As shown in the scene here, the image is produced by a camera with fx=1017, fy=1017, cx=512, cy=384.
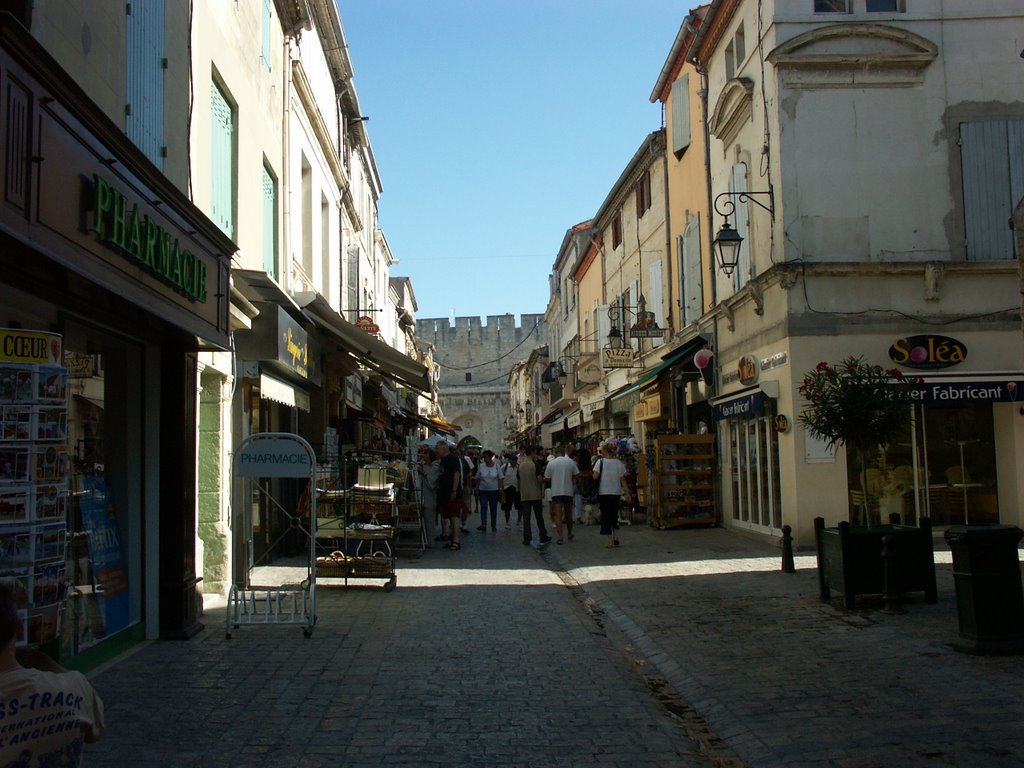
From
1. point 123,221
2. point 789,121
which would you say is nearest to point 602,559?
point 789,121

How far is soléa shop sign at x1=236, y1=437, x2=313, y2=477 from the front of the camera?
321 inches

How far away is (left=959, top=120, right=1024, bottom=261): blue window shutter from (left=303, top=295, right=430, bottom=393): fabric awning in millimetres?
8486

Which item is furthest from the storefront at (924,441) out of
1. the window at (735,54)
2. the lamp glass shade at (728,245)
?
the window at (735,54)

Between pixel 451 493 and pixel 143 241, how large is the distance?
10.3 m

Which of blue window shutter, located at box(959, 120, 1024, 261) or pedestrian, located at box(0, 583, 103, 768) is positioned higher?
blue window shutter, located at box(959, 120, 1024, 261)

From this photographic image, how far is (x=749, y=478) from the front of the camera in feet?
56.2

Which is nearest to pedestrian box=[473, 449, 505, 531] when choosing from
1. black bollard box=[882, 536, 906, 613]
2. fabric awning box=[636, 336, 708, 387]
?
fabric awning box=[636, 336, 708, 387]

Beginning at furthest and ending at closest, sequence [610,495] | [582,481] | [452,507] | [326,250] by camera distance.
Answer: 1. [582,481]
2. [326,250]
3. [452,507]
4. [610,495]

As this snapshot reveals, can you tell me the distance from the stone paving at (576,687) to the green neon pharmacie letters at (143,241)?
2687 millimetres

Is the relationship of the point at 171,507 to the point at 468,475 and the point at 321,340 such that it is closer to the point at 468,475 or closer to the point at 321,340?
the point at 321,340

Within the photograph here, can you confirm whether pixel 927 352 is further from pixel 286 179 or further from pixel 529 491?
pixel 286 179

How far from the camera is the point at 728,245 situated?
15.6m

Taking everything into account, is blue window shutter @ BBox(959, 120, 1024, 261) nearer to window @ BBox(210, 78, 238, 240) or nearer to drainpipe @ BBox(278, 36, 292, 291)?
drainpipe @ BBox(278, 36, 292, 291)

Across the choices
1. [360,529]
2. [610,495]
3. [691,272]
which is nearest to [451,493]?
[610,495]
